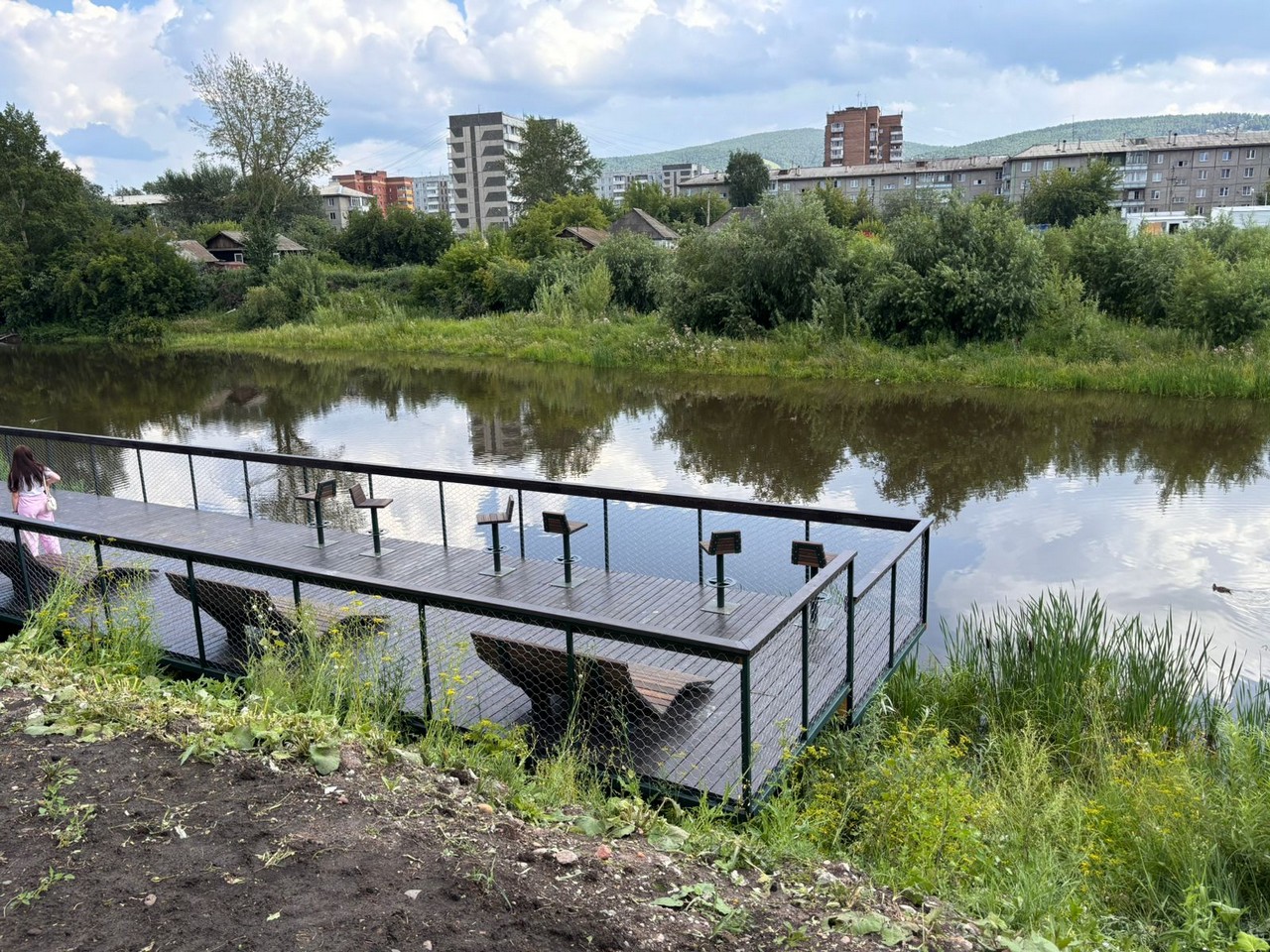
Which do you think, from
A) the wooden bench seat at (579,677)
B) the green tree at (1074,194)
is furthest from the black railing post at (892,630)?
the green tree at (1074,194)

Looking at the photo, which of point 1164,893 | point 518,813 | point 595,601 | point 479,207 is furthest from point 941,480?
point 479,207

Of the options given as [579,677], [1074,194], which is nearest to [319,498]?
[579,677]

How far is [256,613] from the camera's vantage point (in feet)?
20.2

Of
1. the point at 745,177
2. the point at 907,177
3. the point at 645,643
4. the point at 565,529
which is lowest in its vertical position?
the point at 565,529

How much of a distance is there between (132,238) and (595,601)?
Answer: 5172 cm

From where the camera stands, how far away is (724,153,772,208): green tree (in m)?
90.0

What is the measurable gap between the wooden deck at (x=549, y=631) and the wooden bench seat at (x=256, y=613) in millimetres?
149

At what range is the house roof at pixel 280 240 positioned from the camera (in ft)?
184

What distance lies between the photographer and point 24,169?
161ft

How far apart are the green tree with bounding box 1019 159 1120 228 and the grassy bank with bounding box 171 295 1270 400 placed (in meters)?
36.3

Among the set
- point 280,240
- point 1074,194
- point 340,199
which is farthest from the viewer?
point 340,199

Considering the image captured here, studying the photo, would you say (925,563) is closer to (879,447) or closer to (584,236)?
(879,447)

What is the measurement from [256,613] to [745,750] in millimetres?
3325

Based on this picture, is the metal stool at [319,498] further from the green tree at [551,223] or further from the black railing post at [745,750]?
the green tree at [551,223]
